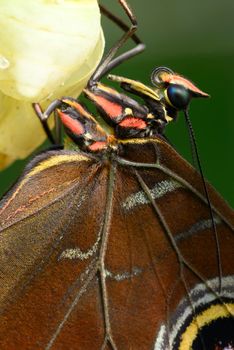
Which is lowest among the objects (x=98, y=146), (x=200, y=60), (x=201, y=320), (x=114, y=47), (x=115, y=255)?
(x=200, y=60)

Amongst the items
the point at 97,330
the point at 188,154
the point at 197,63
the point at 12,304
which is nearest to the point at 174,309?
the point at 97,330

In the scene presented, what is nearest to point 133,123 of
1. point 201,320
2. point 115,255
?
point 115,255

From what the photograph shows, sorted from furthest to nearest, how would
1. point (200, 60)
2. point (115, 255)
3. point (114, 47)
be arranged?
point (200, 60), point (115, 255), point (114, 47)

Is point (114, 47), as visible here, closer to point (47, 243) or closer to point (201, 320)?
point (47, 243)

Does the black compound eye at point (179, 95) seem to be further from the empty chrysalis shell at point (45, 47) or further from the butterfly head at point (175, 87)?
the empty chrysalis shell at point (45, 47)

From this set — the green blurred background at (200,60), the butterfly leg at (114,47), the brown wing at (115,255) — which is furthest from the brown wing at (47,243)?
the green blurred background at (200,60)

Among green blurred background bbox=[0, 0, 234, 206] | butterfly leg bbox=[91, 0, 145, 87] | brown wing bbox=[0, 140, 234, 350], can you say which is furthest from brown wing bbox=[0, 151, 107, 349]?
green blurred background bbox=[0, 0, 234, 206]

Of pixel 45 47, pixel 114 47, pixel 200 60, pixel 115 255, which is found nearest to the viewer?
pixel 45 47
